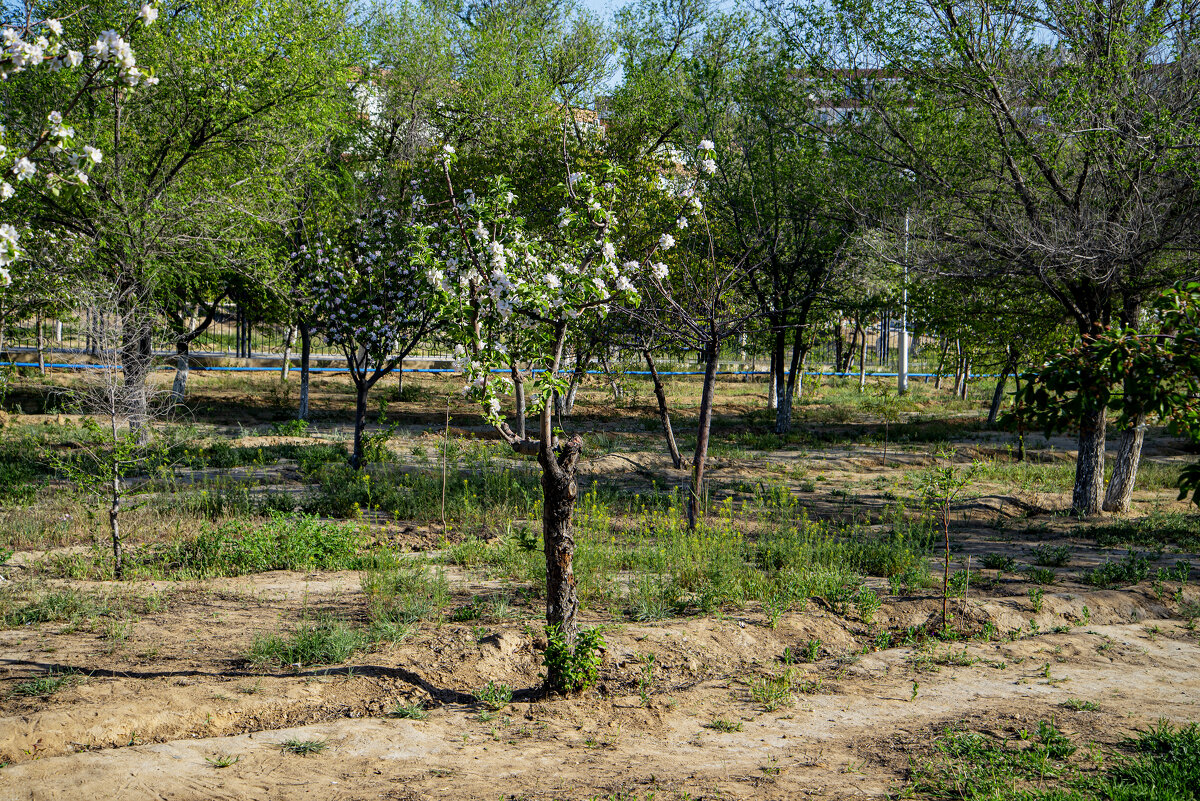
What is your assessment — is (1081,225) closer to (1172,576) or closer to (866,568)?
(1172,576)

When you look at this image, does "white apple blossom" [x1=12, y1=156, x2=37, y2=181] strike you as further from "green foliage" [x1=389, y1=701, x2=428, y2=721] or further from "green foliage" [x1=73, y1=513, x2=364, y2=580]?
"green foliage" [x1=73, y1=513, x2=364, y2=580]

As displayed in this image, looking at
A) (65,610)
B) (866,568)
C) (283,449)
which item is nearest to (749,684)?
(866,568)

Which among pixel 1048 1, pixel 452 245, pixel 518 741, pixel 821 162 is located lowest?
pixel 518 741

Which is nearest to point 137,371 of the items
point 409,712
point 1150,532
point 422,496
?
point 422,496

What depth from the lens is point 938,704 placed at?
17.9ft

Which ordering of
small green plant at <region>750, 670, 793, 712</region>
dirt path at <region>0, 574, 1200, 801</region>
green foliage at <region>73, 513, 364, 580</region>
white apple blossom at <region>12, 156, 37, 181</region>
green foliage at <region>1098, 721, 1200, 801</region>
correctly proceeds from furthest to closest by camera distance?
1. green foliage at <region>73, 513, 364, 580</region>
2. small green plant at <region>750, 670, 793, 712</region>
3. white apple blossom at <region>12, 156, 37, 181</region>
4. dirt path at <region>0, 574, 1200, 801</region>
5. green foliage at <region>1098, 721, 1200, 801</region>

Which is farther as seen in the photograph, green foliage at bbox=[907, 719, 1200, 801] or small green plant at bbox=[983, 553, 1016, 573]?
small green plant at bbox=[983, 553, 1016, 573]

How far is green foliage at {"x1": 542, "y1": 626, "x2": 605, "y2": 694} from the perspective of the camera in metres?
5.33

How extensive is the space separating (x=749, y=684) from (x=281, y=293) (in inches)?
462

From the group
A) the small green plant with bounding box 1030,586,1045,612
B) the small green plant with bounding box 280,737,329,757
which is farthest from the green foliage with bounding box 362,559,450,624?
the small green plant with bounding box 1030,586,1045,612

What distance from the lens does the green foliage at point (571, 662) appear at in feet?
17.5

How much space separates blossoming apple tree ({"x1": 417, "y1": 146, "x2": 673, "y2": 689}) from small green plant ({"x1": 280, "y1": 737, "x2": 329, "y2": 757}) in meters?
1.52

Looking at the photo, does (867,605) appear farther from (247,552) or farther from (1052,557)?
(247,552)

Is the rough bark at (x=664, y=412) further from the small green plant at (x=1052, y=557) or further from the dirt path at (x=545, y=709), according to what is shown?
the dirt path at (x=545, y=709)
